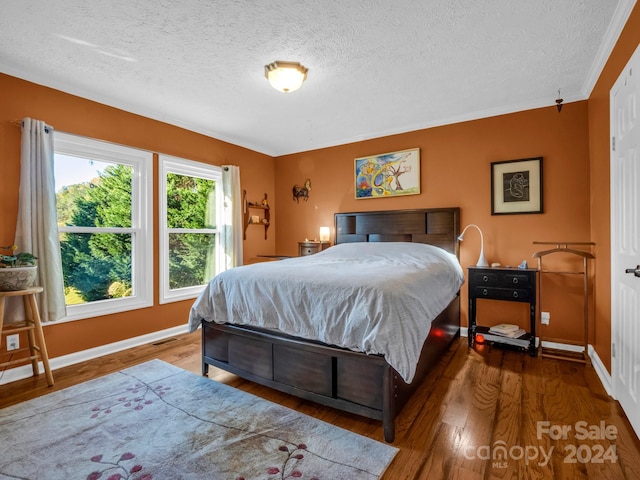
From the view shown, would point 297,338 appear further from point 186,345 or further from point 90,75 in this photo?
point 90,75

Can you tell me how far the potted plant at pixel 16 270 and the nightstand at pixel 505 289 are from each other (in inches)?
153

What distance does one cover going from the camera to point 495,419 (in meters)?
1.99

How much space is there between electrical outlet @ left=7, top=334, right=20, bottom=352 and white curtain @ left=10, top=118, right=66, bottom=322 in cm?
20

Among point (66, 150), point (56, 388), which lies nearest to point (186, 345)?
point (56, 388)

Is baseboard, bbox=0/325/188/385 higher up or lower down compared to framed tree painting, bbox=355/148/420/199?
lower down

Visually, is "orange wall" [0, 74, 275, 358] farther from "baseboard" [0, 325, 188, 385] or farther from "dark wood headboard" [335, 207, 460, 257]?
"dark wood headboard" [335, 207, 460, 257]

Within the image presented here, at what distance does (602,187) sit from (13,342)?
4.99 m

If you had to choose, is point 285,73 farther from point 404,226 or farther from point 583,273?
point 583,273

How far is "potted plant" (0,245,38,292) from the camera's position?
2320mm

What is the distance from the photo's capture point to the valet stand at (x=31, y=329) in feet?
7.79

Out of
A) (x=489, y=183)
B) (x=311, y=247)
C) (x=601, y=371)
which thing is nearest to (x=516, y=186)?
(x=489, y=183)

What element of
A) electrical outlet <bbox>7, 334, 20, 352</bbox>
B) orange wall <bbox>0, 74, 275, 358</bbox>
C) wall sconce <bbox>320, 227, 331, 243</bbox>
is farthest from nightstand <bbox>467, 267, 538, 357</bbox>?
electrical outlet <bbox>7, 334, 20, 352</bbox>

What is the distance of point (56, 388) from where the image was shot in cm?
245

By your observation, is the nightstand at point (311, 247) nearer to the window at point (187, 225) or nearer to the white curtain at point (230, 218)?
the white curtain at point (230, 218)
